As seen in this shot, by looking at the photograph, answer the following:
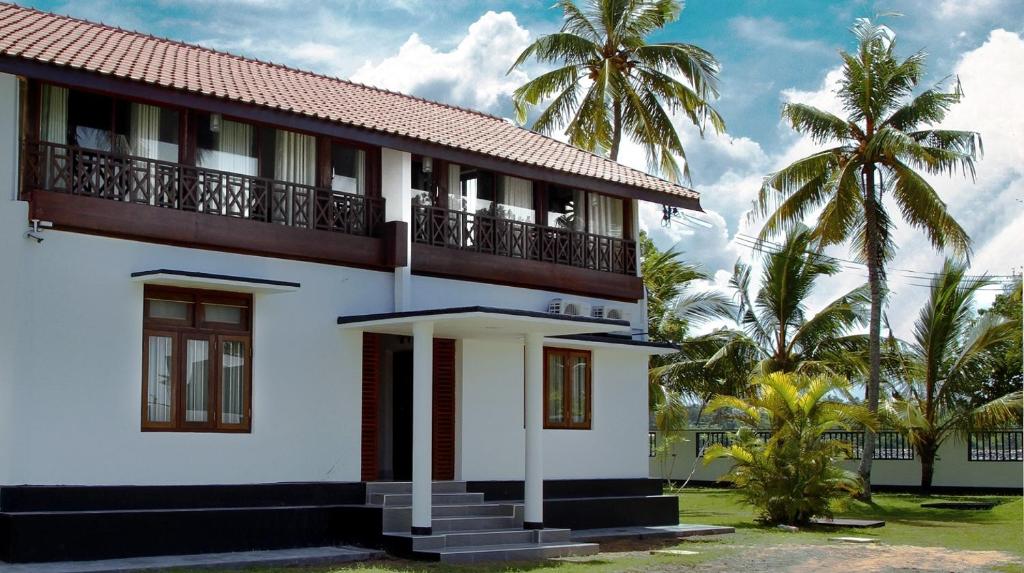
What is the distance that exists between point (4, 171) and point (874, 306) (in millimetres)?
18320

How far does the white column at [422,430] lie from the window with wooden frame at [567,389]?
384 cm

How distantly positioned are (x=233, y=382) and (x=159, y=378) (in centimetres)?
95

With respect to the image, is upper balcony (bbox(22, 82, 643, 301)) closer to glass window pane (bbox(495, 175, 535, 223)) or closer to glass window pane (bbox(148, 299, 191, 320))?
glass window pane (bbox(495, 175, 535, 223))

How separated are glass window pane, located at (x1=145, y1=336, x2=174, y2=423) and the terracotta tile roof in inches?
114

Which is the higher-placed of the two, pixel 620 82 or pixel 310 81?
pixel 620 82

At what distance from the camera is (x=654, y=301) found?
2980 cm

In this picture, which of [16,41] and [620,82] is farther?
[620,82]

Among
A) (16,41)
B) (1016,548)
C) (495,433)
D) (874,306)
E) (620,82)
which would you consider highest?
(620,82)

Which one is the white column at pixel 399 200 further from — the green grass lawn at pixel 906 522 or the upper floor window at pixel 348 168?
the green grass lawn at pixel 906 522

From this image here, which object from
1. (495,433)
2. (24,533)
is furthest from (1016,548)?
(24,533)

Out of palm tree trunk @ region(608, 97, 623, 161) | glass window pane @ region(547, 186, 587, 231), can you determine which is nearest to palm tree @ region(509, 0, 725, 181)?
palm tree trunk @ region(608, 97, 623, 161)

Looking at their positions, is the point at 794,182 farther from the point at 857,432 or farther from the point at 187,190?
the point at 187,190

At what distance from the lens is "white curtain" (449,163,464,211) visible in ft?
57.9

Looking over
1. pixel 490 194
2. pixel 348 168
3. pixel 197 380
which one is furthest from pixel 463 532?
pixel 490 194
